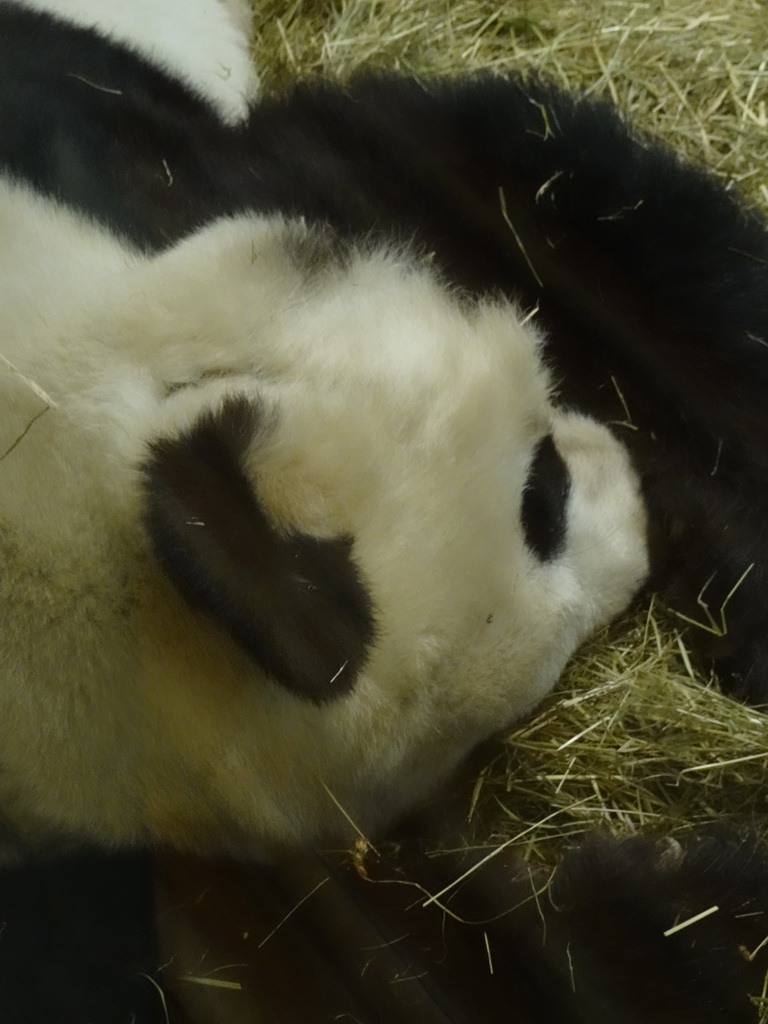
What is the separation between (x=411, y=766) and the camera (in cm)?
181

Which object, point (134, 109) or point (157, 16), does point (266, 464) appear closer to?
point (134, 109)

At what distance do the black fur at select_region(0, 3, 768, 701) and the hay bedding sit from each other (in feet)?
Answer: 0.55

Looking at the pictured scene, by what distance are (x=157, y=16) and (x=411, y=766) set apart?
204 cm

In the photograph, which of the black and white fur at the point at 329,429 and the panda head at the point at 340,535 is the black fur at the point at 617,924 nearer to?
the black and white fur at the point at 329,429

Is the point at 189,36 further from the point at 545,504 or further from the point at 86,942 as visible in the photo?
the point at 86,942

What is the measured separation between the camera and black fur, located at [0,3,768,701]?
2.18 m

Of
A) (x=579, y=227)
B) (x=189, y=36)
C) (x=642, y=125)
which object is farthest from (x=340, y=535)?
(x=189, y=36)

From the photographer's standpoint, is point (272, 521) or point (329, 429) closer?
point (272, 521)

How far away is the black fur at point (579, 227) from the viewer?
2.18 metres

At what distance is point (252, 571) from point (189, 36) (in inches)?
73.3

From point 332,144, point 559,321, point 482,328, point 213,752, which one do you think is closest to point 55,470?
point 213,752

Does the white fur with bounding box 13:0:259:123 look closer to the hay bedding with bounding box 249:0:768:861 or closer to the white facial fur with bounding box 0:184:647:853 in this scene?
the hay bedding with bounding box 249:0:768:861

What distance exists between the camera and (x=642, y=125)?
8.14ft

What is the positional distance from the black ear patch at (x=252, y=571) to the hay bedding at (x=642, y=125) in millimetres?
713
